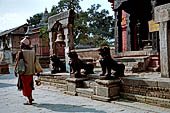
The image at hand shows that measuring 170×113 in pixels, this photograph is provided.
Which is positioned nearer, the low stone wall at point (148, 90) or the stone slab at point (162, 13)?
the low stone wall at point (148, 90)

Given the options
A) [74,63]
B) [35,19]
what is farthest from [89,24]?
[74,63]

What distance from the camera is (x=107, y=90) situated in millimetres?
5488

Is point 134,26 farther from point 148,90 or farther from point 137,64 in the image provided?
point 148,90

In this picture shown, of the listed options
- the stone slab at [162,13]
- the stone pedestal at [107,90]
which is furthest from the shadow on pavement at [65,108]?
the stone slab at [162,13]

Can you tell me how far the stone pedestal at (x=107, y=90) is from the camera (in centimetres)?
550

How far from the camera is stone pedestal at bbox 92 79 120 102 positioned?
216 inches

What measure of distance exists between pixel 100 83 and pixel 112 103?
719mm

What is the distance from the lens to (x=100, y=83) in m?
5.73

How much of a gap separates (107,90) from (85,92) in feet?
3.81

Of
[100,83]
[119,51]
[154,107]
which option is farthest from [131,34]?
[154,107]

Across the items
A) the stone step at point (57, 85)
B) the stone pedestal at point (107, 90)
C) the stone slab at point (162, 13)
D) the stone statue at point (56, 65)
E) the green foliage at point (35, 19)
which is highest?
the green foliage at point (35, 19)

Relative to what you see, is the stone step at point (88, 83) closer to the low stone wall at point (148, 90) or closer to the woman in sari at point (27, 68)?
the low stone wall at point (148, 90)

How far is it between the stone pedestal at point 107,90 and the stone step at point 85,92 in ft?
1.12

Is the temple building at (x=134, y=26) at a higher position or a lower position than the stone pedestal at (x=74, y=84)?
higher
